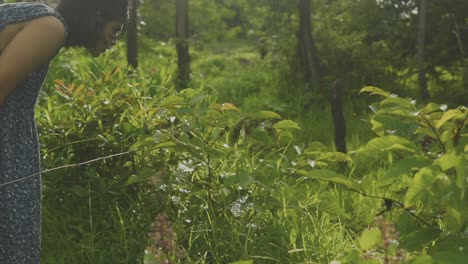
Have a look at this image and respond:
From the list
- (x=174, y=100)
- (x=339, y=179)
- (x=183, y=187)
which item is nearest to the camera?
(x=339, y=179)

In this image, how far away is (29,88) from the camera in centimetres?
219

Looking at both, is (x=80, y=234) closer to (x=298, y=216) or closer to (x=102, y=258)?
(x=102, y=258)

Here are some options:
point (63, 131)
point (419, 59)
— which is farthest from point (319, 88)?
point (63, 131)

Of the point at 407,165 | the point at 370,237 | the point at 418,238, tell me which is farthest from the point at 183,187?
the point at 370,237

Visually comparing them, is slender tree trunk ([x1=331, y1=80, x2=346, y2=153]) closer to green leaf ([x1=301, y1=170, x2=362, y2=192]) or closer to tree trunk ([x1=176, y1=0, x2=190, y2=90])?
green leaf ([x1=301, y1=170, x2=362, y2=192])

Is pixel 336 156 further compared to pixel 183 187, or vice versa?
pixel 183 187

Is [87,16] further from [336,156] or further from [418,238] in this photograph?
[418,238]

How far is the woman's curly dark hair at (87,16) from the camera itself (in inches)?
89.0

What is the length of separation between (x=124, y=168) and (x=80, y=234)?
1.29 ft

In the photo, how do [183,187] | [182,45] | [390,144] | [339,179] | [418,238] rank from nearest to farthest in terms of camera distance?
[390,144] < [418,238] < [339,179] < [183,187] < [182,45]

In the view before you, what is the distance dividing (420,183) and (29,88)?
1.33 m

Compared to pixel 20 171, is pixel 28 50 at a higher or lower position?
higher

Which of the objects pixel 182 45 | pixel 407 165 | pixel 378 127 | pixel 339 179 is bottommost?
pixel 182 45

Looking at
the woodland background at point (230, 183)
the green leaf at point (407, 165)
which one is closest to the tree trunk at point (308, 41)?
the woodland background at point (230, 183)
